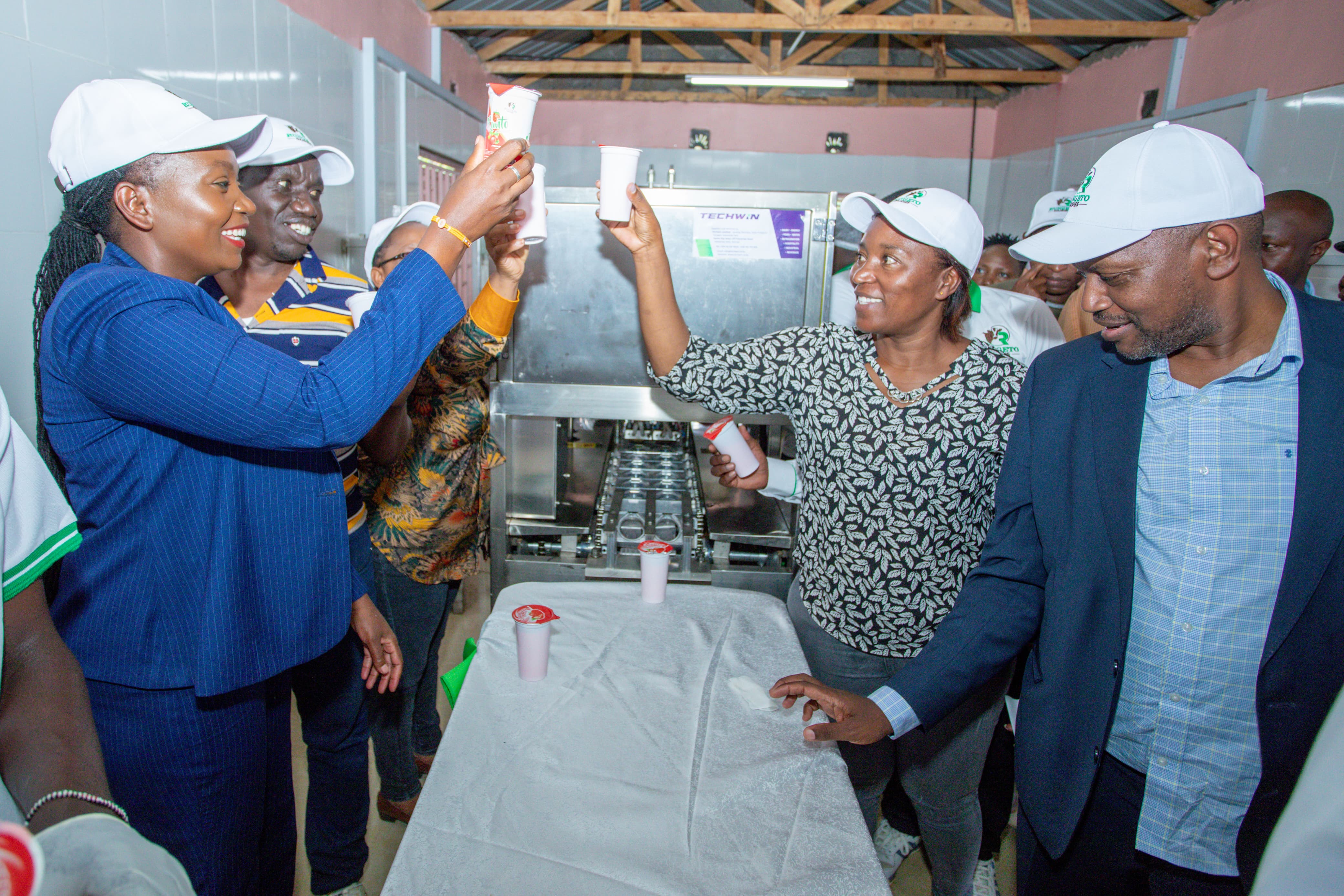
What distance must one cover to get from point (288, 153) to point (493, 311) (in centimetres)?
59

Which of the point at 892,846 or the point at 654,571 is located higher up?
the point at 654,571

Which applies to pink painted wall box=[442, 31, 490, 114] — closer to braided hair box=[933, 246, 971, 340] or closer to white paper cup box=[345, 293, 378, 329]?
white paper cup box=[345, 293, 378, 329]

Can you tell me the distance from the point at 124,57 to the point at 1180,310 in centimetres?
289

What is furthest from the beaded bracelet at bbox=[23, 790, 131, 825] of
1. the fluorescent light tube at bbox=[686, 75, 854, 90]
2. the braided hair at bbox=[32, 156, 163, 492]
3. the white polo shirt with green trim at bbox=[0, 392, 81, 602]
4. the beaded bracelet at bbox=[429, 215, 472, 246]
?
the fluorescent light tube at bbox=[686, 75, 854, 90]

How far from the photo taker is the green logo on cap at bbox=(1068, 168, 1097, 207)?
1.26m

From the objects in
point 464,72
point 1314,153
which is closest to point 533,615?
point 1314,153

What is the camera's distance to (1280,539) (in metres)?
1.17

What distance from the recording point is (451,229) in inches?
54.6

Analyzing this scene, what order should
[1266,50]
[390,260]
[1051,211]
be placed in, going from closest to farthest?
[1051,211], [390,260], [1266,50]

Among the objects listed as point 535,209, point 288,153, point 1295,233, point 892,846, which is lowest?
point 892,846

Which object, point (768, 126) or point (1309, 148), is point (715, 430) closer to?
point (1309, 148)

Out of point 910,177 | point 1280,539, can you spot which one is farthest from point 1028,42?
point 1280,539

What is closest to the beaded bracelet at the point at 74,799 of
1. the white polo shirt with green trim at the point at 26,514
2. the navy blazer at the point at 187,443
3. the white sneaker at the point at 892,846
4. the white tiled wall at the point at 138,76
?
the white polo shirt with green trim at the point at 26,514

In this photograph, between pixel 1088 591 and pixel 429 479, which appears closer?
pixel 1088 591
